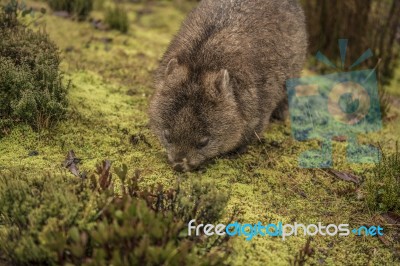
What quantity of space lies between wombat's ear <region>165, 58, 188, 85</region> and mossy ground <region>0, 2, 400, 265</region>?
82 cm

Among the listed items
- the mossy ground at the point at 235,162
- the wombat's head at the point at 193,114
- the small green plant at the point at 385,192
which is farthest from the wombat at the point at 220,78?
the small green plant at the point at 385,192

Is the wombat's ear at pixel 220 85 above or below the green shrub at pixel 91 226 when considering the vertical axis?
above

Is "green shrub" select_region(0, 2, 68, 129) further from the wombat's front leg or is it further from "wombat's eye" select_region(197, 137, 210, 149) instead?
the wombat's front leg

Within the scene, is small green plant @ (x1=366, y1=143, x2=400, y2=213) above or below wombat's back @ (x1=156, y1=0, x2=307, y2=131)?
below

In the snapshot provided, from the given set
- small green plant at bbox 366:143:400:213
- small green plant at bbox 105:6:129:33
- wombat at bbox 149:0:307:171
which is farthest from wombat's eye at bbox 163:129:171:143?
small green plant at bbox 105:6:129:33

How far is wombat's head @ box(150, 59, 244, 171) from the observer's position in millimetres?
4672

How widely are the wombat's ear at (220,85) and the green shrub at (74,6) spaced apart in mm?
4296

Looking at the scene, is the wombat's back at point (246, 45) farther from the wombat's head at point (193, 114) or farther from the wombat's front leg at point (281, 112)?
the wombat's front leg at point (281, 112)

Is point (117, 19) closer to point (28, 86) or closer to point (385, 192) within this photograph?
point (28, 86)

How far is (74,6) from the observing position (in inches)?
324
